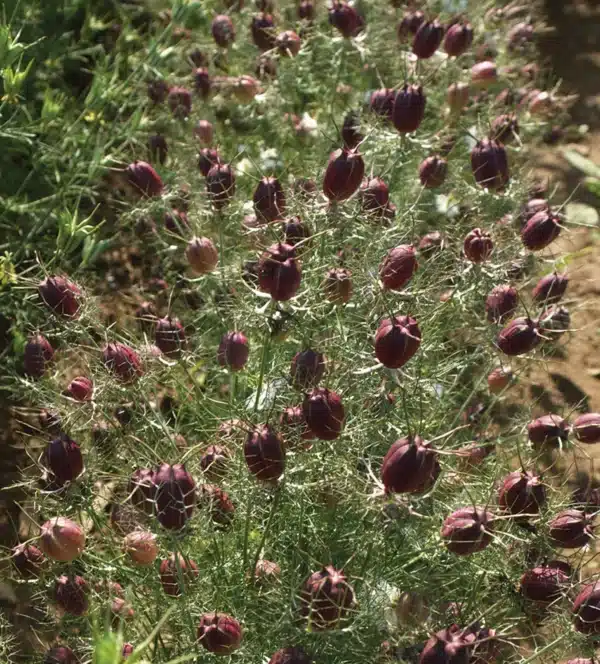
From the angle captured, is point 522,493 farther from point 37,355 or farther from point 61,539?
point 37,355

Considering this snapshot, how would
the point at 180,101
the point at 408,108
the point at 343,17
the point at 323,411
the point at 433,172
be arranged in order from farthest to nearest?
the point at 180,101
the point at 343,17
the point at 433,172
the point at 408,108
the point at 323,411

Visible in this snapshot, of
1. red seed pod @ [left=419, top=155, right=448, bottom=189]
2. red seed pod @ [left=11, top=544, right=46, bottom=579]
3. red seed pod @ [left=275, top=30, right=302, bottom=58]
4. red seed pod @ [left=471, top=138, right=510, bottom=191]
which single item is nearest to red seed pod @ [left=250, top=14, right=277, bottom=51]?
red seed pod @ [left=275, top=30, right=302, bottom=58]

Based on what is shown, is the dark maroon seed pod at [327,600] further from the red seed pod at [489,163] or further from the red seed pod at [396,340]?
the red seed pod at [489,163]

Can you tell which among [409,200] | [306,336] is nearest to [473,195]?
[409,200]

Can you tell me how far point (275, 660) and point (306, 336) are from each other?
19.6 inches

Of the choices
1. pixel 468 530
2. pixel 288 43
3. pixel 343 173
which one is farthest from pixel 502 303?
pixel 288 43

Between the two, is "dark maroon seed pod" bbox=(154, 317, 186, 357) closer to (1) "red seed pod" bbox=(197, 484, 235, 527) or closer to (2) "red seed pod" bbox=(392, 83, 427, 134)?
(1) "red seed pod" bbox=(197, 484, 235, 527)

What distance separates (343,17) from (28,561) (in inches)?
49.0

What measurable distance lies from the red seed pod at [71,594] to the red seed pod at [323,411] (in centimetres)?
44

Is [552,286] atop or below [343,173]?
below

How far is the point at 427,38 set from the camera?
70.6 inches

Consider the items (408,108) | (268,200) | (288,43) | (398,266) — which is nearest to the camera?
(398,266)

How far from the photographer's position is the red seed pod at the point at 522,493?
119cm

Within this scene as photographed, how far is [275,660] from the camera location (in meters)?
1.07
